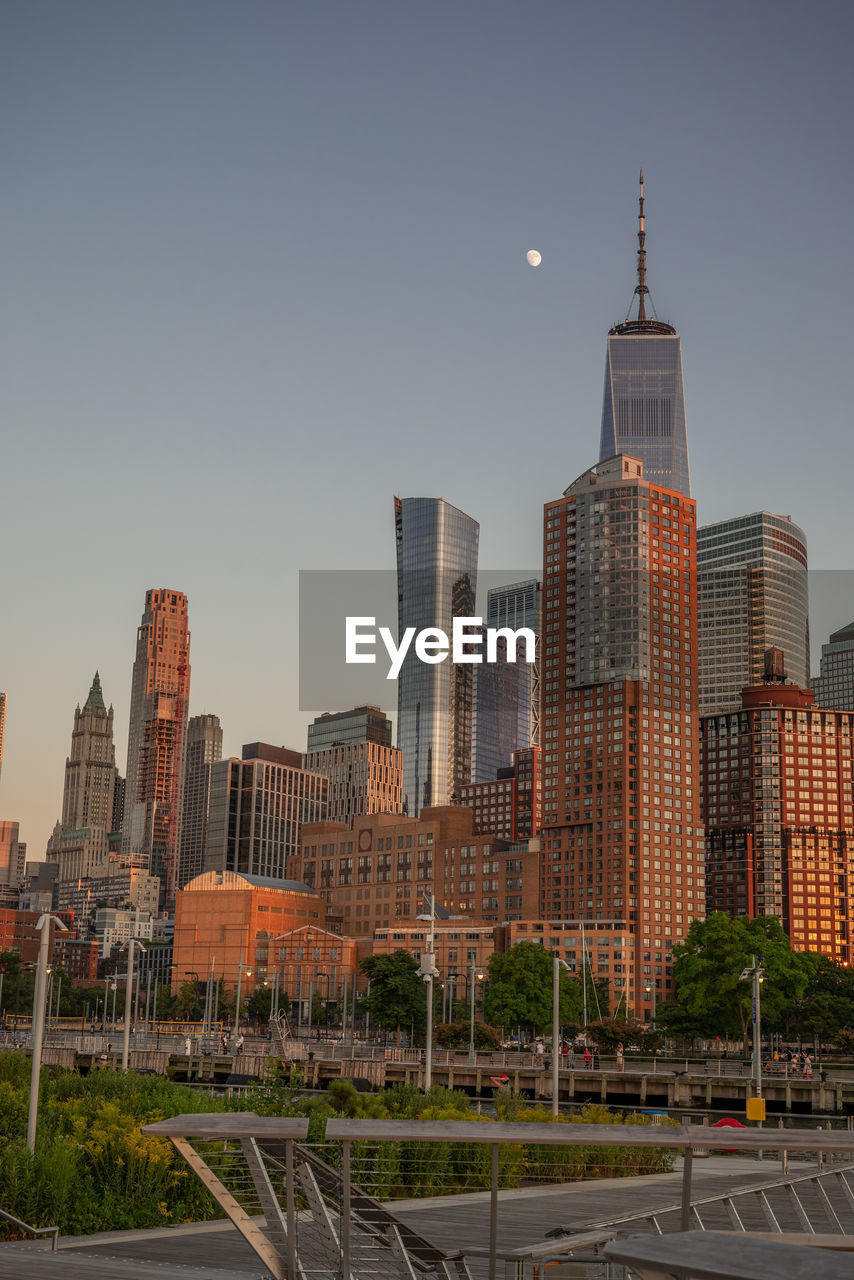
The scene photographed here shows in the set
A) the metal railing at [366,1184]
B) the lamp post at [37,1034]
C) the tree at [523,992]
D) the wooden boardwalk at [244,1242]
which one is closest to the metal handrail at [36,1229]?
the wooden boardwalk at [244,1242]

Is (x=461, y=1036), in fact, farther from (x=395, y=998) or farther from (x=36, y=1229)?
(x=36, y=1229)

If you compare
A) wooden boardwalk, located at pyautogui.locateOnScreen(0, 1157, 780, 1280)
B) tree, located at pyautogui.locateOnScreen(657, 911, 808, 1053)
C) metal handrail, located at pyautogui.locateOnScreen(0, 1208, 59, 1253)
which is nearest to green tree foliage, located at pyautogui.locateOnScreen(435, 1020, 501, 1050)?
tree, located at pyautogui.locateOnScreen(657, 911, 808, 1053)

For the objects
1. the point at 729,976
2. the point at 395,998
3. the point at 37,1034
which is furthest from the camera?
the point at 395,998

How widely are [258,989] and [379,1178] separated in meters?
173

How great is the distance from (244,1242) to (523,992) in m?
115

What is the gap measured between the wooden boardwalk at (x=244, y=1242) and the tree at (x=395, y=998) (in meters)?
104

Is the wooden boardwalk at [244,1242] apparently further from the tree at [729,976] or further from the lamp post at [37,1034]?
the tree at [729,976]

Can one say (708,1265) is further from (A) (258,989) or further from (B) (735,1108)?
(A) (258,989)

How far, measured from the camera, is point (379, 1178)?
23297 mm

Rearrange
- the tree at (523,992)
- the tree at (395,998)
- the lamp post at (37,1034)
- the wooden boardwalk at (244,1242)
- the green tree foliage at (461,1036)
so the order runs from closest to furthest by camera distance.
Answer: the wooden boardwalk at (244,1242) < the lamp post at (37,1034) < the green tree foliage at (461,1036) < the tree at (395,998) < the tree at (523,992)

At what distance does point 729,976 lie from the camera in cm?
11006

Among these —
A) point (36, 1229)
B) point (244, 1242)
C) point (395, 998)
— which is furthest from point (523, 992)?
point (36, 1229)

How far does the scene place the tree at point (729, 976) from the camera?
111 meters

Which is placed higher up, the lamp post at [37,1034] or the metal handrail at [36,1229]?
the lamp post at [37,1034]
